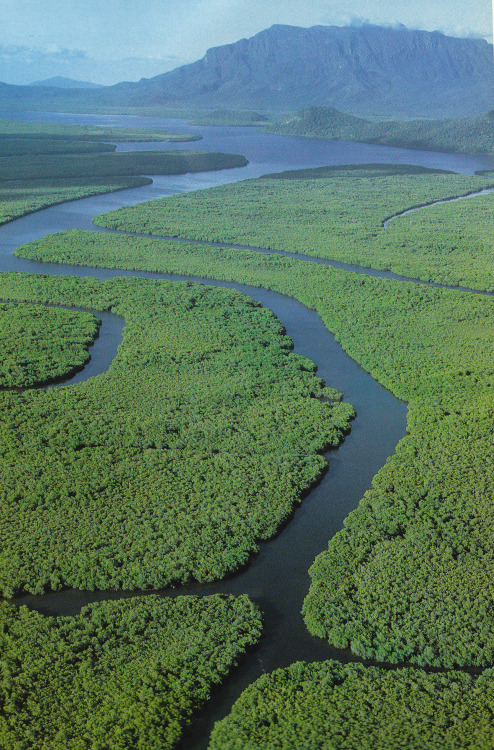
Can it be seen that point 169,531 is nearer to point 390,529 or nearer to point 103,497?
point 103,497

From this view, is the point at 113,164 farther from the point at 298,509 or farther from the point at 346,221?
the point at 298,509

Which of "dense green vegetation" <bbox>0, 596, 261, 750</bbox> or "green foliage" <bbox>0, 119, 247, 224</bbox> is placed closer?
"dense green vegetation" <bbox>0, 596, 261, 750</bbox>

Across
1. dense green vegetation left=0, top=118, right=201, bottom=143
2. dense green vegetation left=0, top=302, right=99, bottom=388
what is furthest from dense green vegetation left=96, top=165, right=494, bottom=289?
dense green vegetation left=0, top=118, right=201, bottom=143

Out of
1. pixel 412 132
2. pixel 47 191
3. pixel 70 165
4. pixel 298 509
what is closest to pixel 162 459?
pixel 298 509

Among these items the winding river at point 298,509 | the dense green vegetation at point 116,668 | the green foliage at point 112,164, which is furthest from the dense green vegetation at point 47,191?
the dense green vegetation at point 116,668

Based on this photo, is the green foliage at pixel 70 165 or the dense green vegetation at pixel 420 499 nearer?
the dense green vegetation at pixel 420 499

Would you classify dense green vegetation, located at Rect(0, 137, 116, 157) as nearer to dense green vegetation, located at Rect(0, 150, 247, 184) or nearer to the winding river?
dense green vegetation, located at Rect(0, 150, 247, 184)

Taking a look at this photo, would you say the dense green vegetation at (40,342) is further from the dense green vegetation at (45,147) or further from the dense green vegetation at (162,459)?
the dense green vegetation at (45,147)
